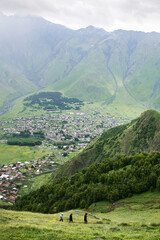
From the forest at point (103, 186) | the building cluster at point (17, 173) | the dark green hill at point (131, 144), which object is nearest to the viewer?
the forest at point (103, 186)

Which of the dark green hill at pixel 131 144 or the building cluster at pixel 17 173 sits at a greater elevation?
the dark green hill at pixel 131 144

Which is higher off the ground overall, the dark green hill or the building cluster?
the dark green hill

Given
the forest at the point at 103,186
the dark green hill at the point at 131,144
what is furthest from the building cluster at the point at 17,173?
the forest at the point at 103,186

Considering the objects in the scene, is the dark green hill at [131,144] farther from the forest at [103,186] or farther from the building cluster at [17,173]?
the building cluster at [17,173]

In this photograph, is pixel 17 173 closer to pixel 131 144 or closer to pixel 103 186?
pixel 131 144

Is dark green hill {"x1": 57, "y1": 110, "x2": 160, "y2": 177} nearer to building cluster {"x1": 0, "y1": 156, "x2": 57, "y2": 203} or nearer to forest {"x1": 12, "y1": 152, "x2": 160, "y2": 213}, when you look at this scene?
forest {"x1": 12, "y1": 152, "x2": 160, "y2": 213}

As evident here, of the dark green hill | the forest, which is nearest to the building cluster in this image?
the dark green hill

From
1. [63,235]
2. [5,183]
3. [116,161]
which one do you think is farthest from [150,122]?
[5,183]
